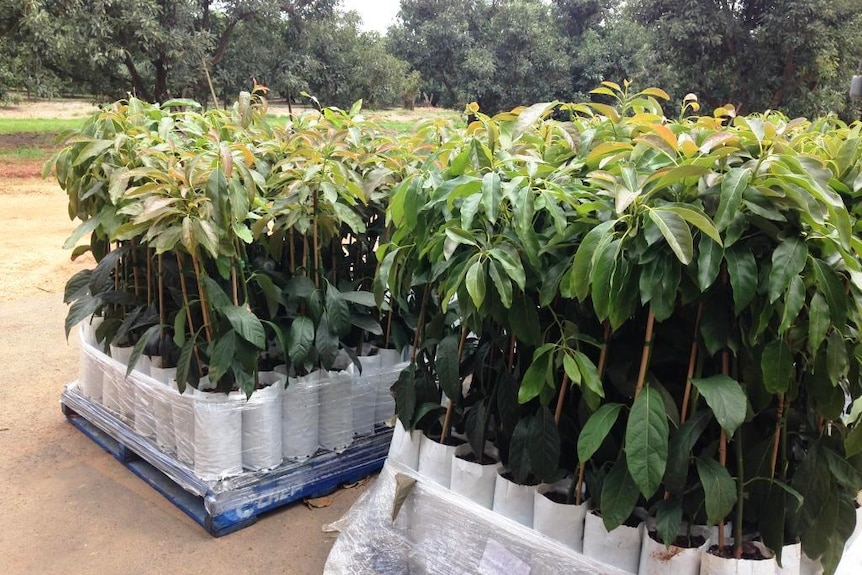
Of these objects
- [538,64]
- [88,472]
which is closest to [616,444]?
[88,472]

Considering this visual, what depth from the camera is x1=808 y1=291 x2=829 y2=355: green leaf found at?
4.88ft

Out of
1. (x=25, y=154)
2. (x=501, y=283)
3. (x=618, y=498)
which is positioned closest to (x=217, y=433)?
(x=501, y=283)

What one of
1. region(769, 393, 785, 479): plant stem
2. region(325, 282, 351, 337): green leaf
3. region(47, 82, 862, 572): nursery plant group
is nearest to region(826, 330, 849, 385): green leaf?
region(47, 82, 862, 572): nursery plant group

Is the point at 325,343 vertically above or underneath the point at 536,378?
underneath

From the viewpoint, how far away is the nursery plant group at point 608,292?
1.52 metres

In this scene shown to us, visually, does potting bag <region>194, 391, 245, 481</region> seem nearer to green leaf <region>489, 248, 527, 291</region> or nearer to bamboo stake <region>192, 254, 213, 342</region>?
bamboo stake <region>192, 254, 213, 342</region>

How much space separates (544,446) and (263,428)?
1278mm

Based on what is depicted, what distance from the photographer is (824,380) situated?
163cm

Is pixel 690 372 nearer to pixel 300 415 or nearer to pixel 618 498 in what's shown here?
pixel 618 498

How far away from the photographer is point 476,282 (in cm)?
169

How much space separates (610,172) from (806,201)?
18.4 inches

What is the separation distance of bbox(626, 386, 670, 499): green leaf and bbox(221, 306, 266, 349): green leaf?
139 cm

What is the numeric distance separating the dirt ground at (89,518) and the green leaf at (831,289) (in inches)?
73.6

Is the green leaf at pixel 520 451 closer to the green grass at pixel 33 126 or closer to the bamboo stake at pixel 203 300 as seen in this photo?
the bamboo stake at pixel 203 300
